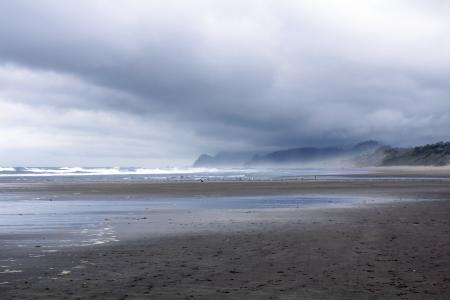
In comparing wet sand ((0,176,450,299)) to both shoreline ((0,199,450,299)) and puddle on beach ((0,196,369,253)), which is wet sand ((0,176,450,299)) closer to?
shoreline ((0,199,450,299))

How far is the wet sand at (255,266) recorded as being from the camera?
9.63m

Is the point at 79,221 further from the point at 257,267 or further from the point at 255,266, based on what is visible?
the point at 257,267

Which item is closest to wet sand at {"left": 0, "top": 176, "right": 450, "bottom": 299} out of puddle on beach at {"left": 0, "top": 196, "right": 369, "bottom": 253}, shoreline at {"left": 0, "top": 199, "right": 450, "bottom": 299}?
shoreline at {"left": 0, "top": 199, "right": 450, "bottom": 299}

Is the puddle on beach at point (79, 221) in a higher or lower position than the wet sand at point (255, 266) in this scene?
higher

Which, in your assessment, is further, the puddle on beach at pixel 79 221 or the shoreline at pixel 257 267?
the puddle on beach at pixel 79 221

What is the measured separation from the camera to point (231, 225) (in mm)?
20516

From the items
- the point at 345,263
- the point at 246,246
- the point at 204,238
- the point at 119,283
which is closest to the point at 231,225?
the point at 204,238

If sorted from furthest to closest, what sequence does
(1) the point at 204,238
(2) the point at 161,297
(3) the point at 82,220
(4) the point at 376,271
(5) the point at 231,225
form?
1. (3) the point at 82,220
2. (5) the point at 231,225
3. (1) the point at 204,238
4. (4) the point at 376,271
5. (2) the point at 161,297

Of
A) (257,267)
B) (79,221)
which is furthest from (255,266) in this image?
(79,221)

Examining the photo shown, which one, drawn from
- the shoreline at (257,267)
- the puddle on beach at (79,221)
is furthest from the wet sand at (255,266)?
the puddle on beach at (79,221)

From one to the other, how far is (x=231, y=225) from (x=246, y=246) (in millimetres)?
5437

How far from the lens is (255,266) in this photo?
12086 millimetres

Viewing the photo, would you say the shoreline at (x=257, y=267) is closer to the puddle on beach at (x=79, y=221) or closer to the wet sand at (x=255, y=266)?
the wet sand at (x=255, y=266)

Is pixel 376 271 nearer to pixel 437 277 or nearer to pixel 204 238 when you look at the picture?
pixel 437 277
